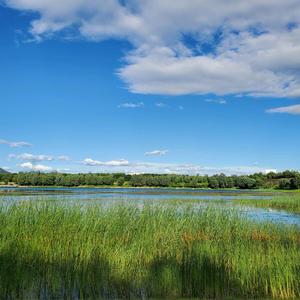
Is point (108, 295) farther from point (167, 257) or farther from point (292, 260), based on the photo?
point (292, 260)

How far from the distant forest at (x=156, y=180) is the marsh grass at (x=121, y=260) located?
79825mm

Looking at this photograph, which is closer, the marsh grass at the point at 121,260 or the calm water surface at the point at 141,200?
the marsh grass at the point at 121,260

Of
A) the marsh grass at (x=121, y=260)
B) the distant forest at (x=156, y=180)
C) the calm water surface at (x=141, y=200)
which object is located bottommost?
the marsh grass at (x=121, y=260)

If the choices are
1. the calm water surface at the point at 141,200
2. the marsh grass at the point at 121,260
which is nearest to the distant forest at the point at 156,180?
the calm water surface at the point at 141,200

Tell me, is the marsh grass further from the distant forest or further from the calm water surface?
the distant forest

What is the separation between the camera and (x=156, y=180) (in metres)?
109

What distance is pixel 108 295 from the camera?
7418mm

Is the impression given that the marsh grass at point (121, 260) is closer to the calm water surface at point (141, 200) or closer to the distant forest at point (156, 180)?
the calm water surface at point (141, 200)

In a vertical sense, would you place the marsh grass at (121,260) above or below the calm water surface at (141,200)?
below

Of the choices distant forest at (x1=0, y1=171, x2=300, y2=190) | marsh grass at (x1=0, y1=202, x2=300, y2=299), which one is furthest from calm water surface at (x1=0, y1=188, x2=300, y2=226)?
distant forest at (x1=0, y1=171, x2=300, y2=190)

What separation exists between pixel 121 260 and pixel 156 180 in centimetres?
10115

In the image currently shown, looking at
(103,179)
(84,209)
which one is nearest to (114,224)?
(84,209)

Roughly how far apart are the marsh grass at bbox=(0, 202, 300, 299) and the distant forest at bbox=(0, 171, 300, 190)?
79.8 m

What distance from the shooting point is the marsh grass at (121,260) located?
7.52 m
